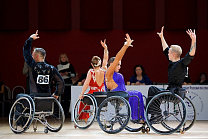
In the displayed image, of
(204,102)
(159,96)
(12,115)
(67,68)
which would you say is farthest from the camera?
(67,68)

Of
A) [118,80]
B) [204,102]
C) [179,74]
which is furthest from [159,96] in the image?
[204,102]

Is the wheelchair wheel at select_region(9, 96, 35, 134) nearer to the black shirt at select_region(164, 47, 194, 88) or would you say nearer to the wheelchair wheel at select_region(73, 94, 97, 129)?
the wheelchair wheel at select_region(73, 94, 97, 129)

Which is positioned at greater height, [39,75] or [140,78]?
[39,75]

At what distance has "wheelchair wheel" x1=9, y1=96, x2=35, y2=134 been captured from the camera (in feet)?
18.8

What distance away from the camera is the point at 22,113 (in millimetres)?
5824

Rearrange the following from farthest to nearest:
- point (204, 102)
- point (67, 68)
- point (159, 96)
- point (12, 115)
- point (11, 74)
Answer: point (11, 74) < point (67, 68) < point (204, 102) < point (12, 115) < point (159, 96)

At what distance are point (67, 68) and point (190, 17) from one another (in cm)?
389

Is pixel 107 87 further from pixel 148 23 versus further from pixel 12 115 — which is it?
pixel 148 23

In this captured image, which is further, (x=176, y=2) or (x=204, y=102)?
(x=176, y=2)

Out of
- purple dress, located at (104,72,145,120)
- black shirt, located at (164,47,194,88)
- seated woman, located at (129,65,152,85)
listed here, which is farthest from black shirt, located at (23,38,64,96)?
seated woman, located at (129,65,152,85)

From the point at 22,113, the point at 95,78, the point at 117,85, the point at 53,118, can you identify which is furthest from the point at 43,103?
the point at 53,118

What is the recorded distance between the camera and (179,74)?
568 cm

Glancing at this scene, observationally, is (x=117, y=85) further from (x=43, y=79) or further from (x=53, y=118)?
(x=53, y=118)

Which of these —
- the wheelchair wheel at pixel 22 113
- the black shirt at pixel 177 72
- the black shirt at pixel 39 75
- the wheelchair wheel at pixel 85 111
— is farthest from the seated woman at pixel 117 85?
the wheelchair wheel at pixel 22 113
